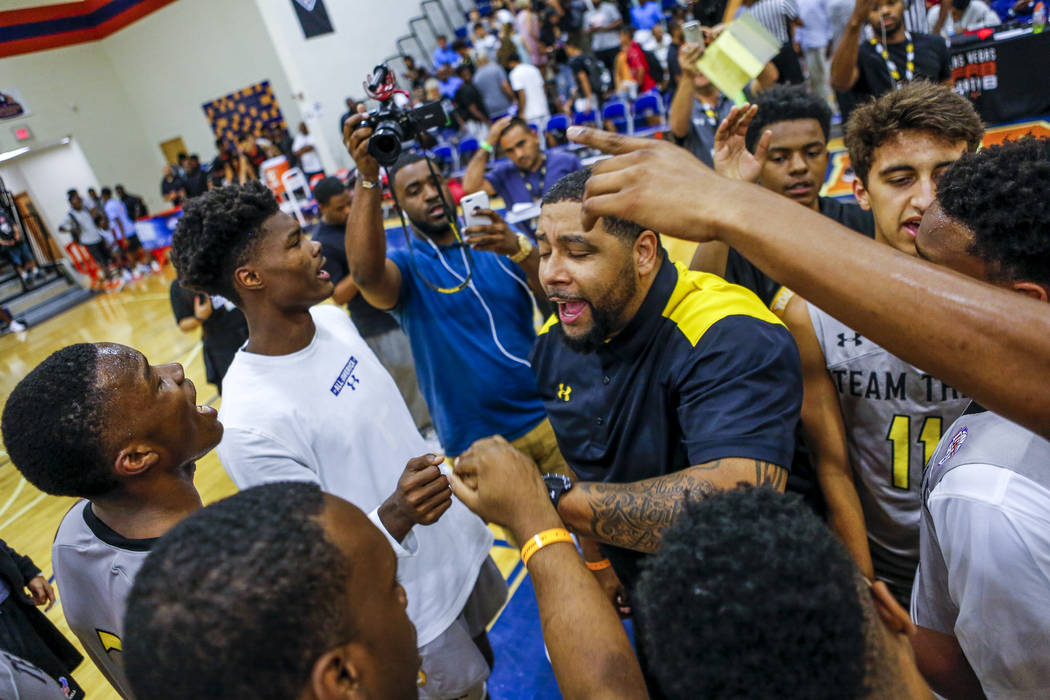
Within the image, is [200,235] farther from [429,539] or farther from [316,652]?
[316,652]

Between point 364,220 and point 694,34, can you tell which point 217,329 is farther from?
point 694,34

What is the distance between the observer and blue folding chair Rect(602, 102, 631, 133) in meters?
10.1

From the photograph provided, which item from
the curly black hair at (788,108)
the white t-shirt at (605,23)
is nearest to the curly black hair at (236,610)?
the curly black hair at (788,108)

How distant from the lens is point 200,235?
81.4 inches

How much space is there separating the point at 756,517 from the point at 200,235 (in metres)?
1.96

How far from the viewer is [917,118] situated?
2.00 metres

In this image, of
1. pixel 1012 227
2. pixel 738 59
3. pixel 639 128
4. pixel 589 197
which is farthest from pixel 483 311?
pixel 639 128

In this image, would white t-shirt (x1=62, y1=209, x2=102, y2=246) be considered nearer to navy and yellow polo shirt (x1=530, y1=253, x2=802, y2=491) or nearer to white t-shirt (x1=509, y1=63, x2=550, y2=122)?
white t-shirt (x1=509, y1=63, x2=550, y2=122)

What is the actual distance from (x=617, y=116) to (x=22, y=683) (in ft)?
33.9

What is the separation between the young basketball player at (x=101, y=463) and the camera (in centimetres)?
142

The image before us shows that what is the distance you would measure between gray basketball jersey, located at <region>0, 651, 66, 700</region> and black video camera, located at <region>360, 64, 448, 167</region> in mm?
2028

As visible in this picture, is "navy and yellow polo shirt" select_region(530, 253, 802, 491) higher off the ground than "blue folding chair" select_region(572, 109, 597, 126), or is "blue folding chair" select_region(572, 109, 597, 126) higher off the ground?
"blue folding chair" select_region(572, 109, 597, 126)

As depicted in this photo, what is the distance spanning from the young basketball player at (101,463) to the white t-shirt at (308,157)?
44.6 ft

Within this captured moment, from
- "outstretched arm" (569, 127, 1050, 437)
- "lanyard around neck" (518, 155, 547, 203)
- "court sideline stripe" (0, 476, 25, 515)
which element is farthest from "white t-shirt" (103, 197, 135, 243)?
"outstretched arm" (569, 127, 1050, 437)
